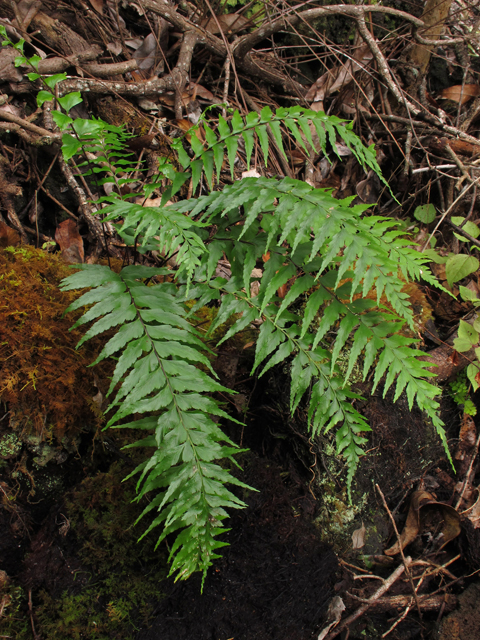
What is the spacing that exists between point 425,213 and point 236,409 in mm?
2797

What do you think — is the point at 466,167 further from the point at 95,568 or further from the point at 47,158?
the point at 95,568

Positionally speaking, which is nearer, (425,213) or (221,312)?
(221,312)

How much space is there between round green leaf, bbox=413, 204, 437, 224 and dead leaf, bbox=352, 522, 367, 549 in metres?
2.86

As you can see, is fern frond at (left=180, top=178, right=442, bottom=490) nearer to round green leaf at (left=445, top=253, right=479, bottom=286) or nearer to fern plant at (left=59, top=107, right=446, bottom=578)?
fern plant at (left=59, top=107, right=446, bottom=578)

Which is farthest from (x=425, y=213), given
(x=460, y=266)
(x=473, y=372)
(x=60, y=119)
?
(x=60, y=119)

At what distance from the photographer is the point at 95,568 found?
1926mm

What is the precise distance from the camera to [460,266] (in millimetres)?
3076

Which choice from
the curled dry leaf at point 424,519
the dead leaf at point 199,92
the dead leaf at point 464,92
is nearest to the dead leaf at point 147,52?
the dead leaf at point 199,92

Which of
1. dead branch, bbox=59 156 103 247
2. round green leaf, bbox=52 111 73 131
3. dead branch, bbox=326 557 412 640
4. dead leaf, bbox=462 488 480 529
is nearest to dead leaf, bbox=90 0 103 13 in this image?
dead branch, bbox=59 156 103 247

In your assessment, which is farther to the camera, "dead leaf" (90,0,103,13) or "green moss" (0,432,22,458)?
"dead leaf" (90,0,103,13)

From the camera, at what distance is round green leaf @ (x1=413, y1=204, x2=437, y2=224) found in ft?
12.4

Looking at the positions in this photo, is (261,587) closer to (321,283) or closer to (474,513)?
(321,283)

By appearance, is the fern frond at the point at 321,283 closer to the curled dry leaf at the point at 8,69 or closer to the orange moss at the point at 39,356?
the orange moss at the point at 39,356

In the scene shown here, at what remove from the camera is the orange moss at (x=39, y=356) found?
205 centimetres
